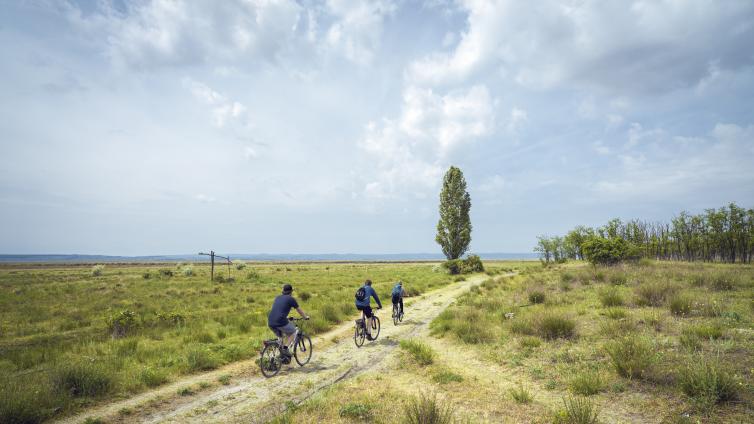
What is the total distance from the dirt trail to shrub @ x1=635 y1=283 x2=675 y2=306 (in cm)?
1219

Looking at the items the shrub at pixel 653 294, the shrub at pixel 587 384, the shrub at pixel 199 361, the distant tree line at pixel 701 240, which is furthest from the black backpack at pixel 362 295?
the distant tree line at pixel 701 240

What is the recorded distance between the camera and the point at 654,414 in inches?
274

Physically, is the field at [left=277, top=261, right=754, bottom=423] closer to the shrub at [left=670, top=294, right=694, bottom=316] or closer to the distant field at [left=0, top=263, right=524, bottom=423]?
the shrub at [left=670, top=294, right=694, bottom=316]

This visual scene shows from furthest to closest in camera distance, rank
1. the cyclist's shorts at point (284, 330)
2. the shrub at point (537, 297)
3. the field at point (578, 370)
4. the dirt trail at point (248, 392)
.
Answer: the shrub at point (537, 297), the cyclist's shorts at point (284, 330), the dirt trail at point (248, 392), the field at point (578, 370)

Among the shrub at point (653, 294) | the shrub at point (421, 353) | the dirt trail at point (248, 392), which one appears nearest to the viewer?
the dirt trail at point (248, 392)

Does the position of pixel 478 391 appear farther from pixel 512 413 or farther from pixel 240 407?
pixel 240 407

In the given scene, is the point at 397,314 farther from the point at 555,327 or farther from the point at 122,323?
the point at 122,323

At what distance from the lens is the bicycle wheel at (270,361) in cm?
1092

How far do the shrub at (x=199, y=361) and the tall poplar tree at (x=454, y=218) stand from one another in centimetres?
4459

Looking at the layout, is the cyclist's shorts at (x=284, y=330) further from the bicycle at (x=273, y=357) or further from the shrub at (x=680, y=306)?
the shrub at (x=680, y=306)

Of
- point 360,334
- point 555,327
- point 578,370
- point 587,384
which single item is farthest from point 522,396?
point 360,334

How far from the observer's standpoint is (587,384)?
8320 millimetres

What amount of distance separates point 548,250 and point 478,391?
10745cm

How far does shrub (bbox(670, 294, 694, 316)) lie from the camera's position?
13484mm
